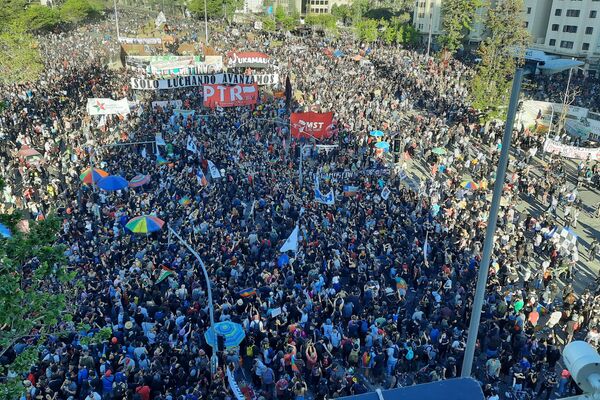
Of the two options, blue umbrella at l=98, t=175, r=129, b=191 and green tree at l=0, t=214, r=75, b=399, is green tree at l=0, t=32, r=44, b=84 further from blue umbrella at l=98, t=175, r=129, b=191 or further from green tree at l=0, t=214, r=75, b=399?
green tree at l=0, t=214, r=75, b=399

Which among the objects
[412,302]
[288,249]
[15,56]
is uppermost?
[15,56]

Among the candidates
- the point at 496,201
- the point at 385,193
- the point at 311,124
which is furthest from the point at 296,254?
the point at 496,201

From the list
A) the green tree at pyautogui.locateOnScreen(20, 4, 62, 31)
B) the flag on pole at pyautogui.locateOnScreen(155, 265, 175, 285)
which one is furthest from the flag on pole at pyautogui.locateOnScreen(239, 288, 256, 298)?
the green tree at pyautogui.locateOnScreen(20, 4, 62, 31)

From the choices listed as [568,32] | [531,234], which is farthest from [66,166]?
[568,32]

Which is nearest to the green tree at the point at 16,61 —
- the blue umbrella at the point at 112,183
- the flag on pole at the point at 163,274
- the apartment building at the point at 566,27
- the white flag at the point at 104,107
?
the white flag at the point at 104,107

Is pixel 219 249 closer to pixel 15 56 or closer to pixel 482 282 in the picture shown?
pixel 482 282

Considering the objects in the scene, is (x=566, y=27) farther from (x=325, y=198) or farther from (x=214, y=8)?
(x=214, y=8)

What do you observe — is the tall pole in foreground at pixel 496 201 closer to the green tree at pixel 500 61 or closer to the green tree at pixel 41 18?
the green tree at pixel 500 61
